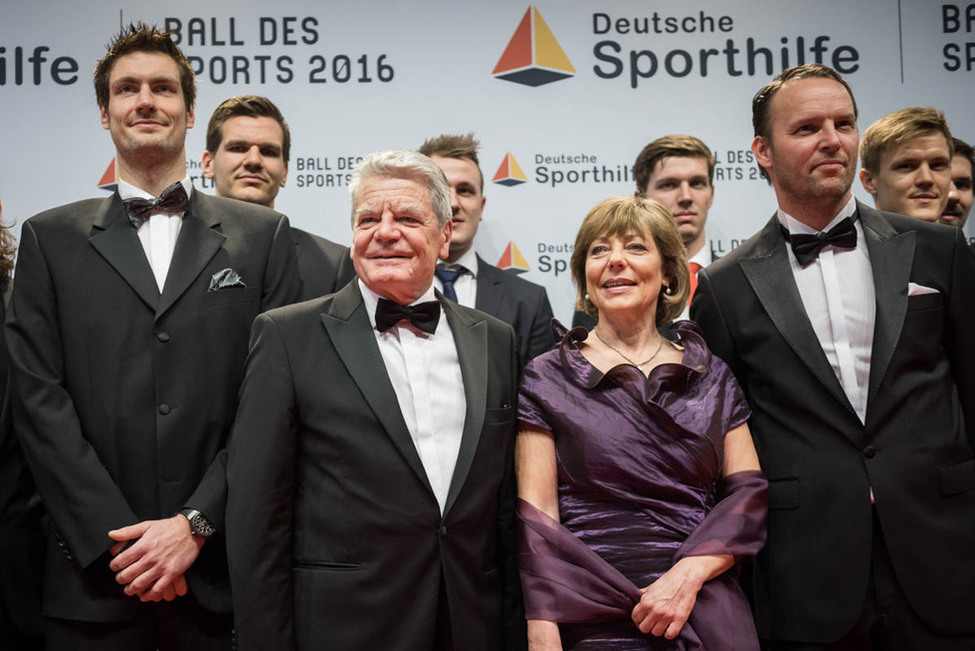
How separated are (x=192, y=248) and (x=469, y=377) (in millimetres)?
812

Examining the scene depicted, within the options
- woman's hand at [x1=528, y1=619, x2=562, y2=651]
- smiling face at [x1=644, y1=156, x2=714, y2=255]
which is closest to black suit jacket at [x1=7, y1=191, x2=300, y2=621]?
woman's hand at [x1=528, y1=619, x2=562, y2=651]

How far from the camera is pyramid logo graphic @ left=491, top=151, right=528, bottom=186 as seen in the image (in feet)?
14.1

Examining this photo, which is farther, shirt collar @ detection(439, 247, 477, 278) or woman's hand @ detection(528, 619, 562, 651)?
shirt collar @ detection(439, 247, 477, 278)

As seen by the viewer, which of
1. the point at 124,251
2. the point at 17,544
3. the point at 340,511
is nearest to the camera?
the point at 340,511

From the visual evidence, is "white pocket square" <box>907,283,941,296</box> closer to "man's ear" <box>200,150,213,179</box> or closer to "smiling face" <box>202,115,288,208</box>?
"smiling face" <box>202,115,288,208</box>

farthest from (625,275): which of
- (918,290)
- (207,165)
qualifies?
(207,165)

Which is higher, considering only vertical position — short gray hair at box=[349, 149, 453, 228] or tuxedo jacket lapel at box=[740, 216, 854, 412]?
short gray hair at box=[349, 149, 453, 228]

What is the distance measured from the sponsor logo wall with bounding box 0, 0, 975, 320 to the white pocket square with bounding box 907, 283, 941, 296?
1.79 metres

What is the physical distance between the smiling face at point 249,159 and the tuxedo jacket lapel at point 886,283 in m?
2.28

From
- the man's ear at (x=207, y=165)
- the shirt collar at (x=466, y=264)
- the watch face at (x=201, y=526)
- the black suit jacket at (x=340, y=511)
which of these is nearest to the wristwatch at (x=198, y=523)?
the watch face at (x=201, y=526)

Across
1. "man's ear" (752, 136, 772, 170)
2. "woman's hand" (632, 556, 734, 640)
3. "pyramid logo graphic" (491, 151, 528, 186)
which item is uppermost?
"pyramid logo graphic" (491, 151, 528, 186)

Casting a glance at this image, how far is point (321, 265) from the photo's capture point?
3.45 m

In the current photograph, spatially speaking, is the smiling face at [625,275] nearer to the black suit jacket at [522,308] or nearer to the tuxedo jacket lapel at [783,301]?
the tuxedo jacket lapel at [783,301]

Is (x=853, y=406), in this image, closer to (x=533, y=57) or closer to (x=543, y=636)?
(x=543, y=636)
